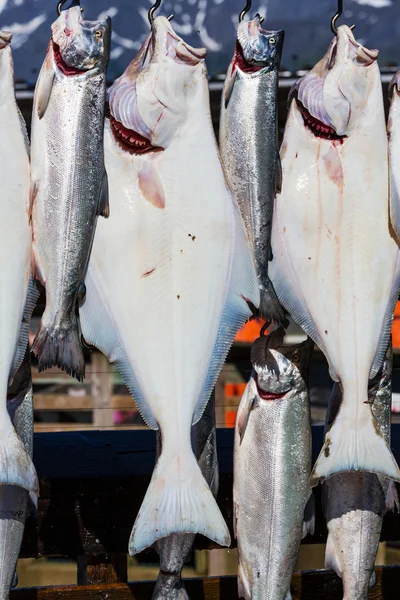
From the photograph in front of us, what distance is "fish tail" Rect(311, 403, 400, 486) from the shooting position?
1.98 metres

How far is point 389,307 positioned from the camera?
83.3 inches

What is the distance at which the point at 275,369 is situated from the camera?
7.25 feet

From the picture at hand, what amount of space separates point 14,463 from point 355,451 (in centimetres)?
81

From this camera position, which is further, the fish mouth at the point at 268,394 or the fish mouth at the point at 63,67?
the fish mouth at the point at 268,394

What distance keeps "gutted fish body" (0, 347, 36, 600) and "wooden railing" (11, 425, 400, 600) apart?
1.89 feet

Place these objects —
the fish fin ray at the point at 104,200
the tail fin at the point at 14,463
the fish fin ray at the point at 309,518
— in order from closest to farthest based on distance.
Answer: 1. the tail fin at the point at 14,463
2. the fish fin ray at the point at 104,200
3. the fish fin ray at the point at 309,518

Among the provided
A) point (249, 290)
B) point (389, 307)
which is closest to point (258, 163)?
point (249, 290)

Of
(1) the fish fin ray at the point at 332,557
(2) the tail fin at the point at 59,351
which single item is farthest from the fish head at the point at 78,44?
(1) the fish fin ray at the point at 332,557

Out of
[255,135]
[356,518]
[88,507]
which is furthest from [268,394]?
[88,507]

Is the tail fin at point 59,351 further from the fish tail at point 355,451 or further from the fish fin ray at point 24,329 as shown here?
the fish tail at point 355,451

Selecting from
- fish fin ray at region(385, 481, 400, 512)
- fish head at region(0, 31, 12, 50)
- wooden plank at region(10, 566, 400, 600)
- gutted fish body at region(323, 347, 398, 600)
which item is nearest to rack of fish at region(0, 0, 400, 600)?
fish head at region(0, 31, 12, 50)

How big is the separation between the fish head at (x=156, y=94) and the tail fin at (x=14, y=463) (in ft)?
2.36

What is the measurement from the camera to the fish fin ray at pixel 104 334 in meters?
1.94

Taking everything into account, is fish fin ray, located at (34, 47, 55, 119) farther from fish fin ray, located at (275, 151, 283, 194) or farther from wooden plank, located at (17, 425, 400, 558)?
wooden plank, located at (17, 425, 400, 558)
